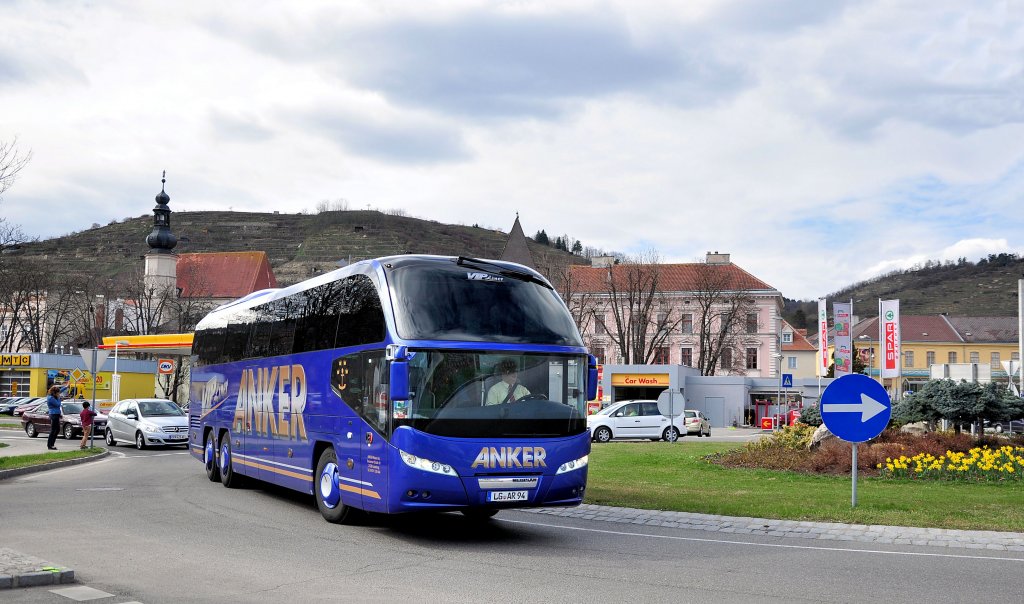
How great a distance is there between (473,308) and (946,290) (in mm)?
153675

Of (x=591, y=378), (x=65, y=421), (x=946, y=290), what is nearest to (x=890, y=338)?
(x=65, y=421)

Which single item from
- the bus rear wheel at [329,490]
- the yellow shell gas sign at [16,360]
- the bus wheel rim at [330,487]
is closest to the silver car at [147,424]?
the bus rear wheel at [329,490]

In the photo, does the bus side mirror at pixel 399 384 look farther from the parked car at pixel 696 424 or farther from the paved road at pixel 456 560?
the parked car at pixel 696 424

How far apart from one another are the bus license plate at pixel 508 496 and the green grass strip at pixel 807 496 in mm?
3620

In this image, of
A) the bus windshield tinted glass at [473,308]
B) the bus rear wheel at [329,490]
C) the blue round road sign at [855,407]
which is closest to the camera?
the bus windshield tinted glass at [473,308]

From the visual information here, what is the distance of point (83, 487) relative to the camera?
17.5 meters

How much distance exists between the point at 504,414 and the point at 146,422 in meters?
23.3

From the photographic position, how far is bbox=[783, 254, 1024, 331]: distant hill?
141 metres

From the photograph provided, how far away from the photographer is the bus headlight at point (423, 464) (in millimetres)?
10875

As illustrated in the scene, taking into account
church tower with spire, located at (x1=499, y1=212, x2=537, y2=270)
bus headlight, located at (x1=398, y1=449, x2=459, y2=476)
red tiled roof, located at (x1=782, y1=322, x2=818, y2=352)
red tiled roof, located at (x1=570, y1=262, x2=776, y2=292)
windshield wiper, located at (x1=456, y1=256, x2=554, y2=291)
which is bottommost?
bus headlight, located at (x1=398, y1=449, x2=459, y2=476)

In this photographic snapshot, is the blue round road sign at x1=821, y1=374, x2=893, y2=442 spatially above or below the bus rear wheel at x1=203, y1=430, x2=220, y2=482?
above

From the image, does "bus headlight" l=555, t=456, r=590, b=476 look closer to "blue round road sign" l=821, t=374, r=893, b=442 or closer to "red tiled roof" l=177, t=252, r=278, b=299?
"blue round road sign" l=821, t=374, r=893, b=442

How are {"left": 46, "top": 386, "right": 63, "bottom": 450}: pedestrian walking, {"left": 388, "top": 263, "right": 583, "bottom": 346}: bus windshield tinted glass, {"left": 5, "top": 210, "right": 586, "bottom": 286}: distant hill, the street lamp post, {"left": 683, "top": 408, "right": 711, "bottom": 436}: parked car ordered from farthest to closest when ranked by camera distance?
{"left": 5, "top": 210, "right": 586, "bottom": 286}: distant hill, the street lamp post, {"left": 683, "top": 408, "right": 711, "bottom": 436}: parked car, {"left": 46, "top": 386, "right": 63, "bottom": 450}: pedestrian walking, {"left": 388, "top": 263, "right": 583, "bottom": 346}: bus windshield tinted glass

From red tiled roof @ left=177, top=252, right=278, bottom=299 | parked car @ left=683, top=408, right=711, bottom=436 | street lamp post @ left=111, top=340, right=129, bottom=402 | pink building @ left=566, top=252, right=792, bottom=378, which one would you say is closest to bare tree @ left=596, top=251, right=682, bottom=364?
pink building @ left=566, top=252, right=792, bottom=378
